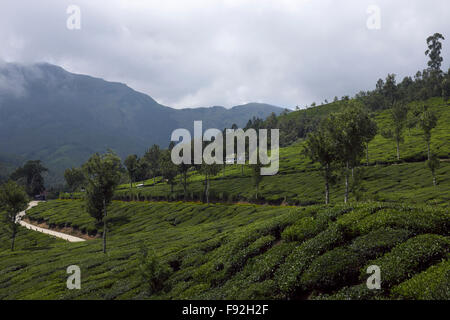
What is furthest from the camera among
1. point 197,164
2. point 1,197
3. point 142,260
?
point 197,164

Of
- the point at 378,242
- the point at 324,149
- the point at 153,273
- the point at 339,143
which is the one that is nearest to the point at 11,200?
the point at 153,273

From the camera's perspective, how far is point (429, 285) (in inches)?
472

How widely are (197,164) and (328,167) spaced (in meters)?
61.7

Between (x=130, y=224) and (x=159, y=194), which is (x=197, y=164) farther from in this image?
(x=130, y=224)

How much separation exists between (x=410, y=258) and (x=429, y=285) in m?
2.12

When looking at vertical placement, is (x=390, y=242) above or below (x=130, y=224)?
above

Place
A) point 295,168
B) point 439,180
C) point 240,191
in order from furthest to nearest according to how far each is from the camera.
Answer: point 295,168, point 240,191, point 439,180

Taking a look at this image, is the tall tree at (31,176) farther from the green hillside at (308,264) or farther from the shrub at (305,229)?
the shrub at (305,229)

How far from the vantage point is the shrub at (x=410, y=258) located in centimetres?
1342

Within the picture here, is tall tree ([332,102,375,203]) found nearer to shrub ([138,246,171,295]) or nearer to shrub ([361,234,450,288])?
shrub ([361,234,450,288])

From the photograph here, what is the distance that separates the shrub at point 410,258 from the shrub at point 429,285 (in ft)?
1.71

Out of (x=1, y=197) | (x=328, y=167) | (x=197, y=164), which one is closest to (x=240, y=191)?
(x=197, y=164)

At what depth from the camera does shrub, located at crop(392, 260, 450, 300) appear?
37.5 feet

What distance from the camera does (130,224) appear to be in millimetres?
73062
